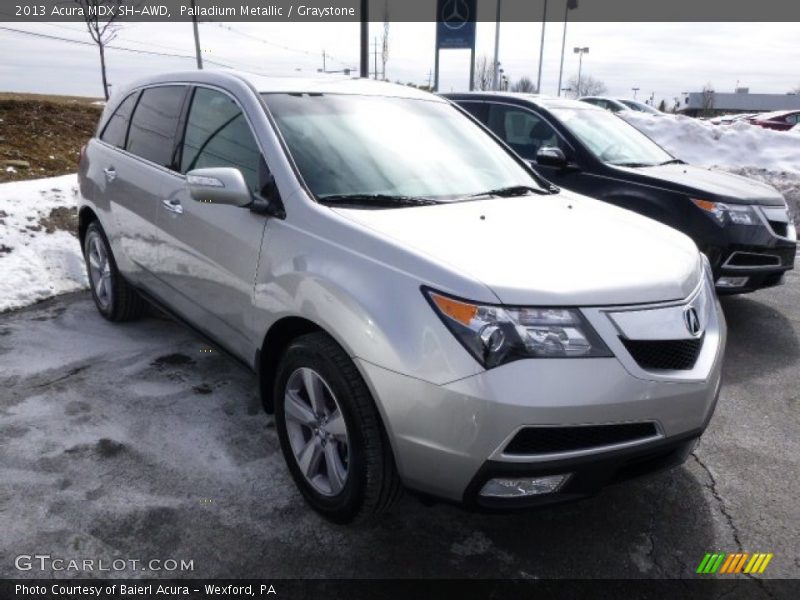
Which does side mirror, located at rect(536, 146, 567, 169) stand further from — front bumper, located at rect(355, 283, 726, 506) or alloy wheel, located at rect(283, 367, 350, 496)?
alloy wheel, located at rect(283, 367, 350, 496)

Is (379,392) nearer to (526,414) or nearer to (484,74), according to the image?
(526,414)

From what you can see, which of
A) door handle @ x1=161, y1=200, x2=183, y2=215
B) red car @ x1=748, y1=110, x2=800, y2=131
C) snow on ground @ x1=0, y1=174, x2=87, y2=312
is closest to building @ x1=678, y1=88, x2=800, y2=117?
red car @ x1=748, y1=110, x2=800, y2=131

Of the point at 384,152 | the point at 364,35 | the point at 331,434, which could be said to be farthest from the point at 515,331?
the point at 364,35

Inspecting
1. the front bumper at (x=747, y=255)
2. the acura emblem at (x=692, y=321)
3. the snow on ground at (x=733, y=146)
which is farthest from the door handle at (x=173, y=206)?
the snow on ground at (x=733, y=146)

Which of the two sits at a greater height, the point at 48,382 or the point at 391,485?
the point at 391,485

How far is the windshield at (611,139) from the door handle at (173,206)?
3830 millimetres

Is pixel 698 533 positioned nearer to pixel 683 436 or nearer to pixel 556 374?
pixel 683 436

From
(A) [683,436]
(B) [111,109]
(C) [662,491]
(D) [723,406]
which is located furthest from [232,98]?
(D) [723,406]

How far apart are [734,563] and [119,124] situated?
444 centimetres

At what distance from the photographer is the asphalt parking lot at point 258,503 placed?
2.45 m

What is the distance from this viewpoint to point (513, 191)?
328 cm

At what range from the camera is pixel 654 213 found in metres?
5.32

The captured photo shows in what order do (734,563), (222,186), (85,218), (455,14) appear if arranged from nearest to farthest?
1. (734,563)
2. (222,186)
3. (85,218)
4. (455,14)

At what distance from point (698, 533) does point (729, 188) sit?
3570 millimetres
